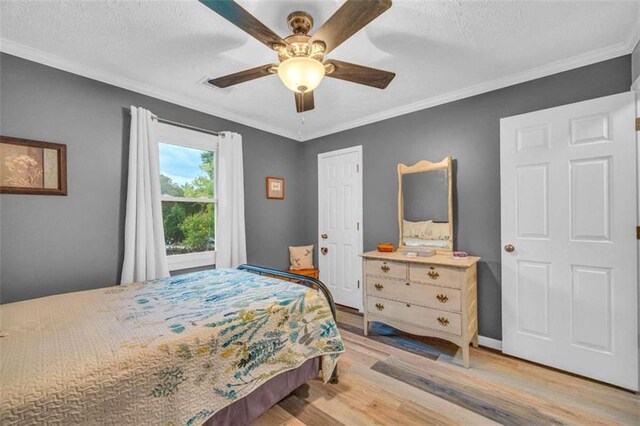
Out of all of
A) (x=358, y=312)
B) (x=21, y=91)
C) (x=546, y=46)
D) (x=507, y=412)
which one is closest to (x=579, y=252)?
(x=507, y=412)

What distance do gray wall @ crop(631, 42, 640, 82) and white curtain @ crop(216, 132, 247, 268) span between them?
3515 millimetres

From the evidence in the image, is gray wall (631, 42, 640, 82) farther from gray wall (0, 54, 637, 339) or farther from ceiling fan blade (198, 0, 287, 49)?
ceiling fan blade (198, 0, 287, 49)

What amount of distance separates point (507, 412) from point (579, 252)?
4.37 feet

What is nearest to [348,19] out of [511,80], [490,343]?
[511,80]

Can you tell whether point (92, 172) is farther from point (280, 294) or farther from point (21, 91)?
point (280, 294)

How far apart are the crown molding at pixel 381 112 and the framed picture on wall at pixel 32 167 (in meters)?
0.65

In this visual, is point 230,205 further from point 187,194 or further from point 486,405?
point 486,405

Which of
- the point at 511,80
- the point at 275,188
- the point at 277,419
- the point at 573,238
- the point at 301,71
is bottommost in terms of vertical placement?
the point at 277,419

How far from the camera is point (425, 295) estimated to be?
2.47 metres

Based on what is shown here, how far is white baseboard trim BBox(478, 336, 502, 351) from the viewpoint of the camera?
251 cm

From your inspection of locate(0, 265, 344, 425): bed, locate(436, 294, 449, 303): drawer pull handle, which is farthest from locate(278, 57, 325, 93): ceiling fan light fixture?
locate(436, 294, 449, 303): drawer pull handle

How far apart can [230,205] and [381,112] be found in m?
2.17

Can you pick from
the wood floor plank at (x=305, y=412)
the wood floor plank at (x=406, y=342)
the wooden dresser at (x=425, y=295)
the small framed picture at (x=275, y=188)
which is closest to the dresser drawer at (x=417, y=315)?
the wooden dresser at (x=425, y=295)

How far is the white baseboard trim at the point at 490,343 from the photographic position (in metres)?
2.51
